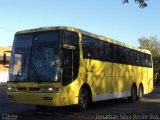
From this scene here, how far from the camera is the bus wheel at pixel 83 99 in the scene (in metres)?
17.1

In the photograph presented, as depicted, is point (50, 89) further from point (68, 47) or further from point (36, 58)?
point (68, 47)

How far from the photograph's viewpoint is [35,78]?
1587cm

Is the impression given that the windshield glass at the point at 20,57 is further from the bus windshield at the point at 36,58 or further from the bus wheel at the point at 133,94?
the bus wheel at the point at 133,94

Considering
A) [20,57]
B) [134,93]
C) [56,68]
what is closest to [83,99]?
[56,68]

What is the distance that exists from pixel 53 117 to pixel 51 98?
715 millimetres

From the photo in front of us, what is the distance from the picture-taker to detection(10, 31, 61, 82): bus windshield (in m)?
15.7

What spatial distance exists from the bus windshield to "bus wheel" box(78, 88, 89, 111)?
2034mm

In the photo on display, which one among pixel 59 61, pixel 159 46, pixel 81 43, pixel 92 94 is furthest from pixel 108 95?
pixel 159 46

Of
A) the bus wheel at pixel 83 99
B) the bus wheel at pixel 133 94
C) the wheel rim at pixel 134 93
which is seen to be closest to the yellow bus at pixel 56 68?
the bus wheel at pixel 83 99

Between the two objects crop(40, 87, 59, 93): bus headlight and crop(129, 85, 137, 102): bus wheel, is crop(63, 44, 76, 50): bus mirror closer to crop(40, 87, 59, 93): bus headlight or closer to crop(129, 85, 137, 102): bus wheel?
crop(40, 87, 59, 93): bus headlight

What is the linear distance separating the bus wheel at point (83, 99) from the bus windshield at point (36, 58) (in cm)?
203

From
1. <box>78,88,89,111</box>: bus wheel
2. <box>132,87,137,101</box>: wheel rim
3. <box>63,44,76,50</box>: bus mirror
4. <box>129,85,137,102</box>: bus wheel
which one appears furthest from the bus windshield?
<box>132,87,137,101</box>: wheel rim

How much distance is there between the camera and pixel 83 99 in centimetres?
1744

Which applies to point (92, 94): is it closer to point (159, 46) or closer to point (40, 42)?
point (40, 42)
